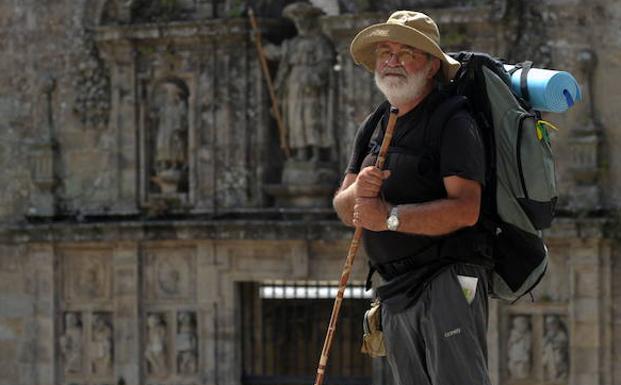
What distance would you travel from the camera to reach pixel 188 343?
14.2 meters

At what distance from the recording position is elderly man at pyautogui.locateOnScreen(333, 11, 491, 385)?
5277 millimetres

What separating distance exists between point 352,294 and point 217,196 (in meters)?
1.62

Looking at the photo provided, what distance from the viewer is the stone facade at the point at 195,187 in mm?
13070

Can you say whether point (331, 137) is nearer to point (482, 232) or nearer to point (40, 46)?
point (40, 46)

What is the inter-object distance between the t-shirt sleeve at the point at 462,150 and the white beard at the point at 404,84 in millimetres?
214

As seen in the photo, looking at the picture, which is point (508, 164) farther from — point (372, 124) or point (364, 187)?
point (372, 124)

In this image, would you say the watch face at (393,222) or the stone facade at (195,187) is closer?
the watch face at (393,222)

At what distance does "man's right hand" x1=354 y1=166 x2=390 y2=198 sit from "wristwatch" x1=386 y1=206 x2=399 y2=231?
10cm

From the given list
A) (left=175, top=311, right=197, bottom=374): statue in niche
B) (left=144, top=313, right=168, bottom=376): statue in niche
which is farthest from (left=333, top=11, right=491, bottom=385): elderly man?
(left=144, top=313, right=168, bottom=376): statue in niche

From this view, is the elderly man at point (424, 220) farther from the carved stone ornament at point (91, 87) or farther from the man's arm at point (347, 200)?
the carved stone ornament at point (91, 87)

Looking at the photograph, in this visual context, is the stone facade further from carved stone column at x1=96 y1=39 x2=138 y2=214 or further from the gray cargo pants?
the gray cargo pants

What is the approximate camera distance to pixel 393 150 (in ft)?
17.9

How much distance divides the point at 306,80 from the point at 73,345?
3533 millimetres

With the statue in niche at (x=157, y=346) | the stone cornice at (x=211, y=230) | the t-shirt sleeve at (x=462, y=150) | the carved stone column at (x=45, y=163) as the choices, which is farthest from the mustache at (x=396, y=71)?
the carved stone column at (x=45, y=163)
